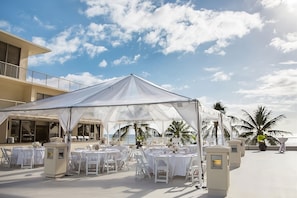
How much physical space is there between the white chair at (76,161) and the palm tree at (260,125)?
53.9 ft

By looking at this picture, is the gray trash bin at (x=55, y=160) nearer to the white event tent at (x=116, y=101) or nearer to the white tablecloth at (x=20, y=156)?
the white event tent at (x=116, y=101)

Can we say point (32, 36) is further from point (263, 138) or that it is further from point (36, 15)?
point (263, 138)

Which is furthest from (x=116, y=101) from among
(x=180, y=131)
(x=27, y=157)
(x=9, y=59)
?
(x=180, y=131)

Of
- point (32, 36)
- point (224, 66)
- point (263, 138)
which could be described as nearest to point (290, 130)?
point (263, 138)

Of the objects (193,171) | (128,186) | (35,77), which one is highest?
(35,77)

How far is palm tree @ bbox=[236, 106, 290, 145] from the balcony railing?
15.1 metres

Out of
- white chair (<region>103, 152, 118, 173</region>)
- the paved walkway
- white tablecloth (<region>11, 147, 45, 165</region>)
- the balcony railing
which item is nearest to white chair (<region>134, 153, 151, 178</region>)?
the paved walkway

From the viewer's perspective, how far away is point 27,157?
11.1 meters

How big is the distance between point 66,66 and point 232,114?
605 inches

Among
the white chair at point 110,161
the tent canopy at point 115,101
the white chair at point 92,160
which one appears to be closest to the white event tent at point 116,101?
the tent canopy at point 115,101

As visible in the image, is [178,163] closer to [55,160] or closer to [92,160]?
[92,160]

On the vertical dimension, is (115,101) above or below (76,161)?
above

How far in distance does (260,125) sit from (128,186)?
17.8 m

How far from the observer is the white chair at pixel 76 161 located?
9459 millimetres
